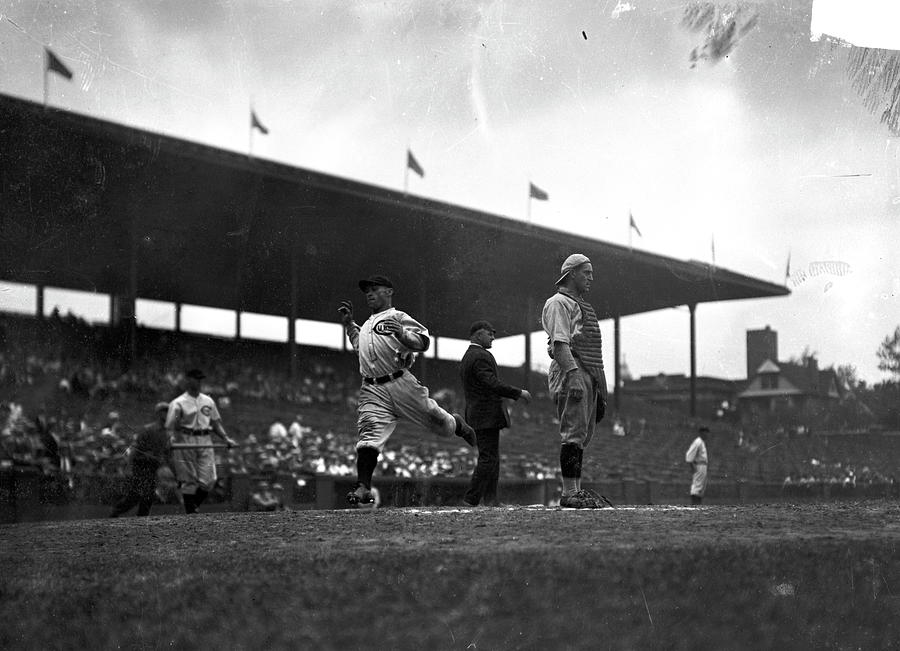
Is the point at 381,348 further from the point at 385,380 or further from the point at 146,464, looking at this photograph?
the point at 146,464

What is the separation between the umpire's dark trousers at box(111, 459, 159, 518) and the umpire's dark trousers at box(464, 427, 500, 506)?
3.51 m

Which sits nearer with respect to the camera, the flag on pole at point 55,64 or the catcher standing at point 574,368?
the catcher standing at point 574,368

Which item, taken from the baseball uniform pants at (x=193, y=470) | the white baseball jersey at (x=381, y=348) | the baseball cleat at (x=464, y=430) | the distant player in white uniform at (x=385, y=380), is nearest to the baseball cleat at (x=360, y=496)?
the distant player in white uniform at (x=385, y=380)

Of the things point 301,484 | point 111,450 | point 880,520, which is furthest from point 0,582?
Result: point 111,450

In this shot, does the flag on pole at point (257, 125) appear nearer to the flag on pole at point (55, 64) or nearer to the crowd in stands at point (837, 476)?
the flag on pole at point (55, 64)

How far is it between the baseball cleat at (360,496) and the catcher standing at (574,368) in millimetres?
1305

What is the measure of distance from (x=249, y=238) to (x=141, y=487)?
11.7 metres

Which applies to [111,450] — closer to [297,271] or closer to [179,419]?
[179,419]

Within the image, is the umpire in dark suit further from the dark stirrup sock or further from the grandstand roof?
the grandstand roof

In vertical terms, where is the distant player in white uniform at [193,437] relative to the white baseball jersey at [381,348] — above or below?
below

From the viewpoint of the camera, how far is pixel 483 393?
7.71 meters

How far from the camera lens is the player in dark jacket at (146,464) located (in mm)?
9352

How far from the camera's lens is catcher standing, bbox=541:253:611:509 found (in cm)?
590

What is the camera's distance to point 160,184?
18078mm
